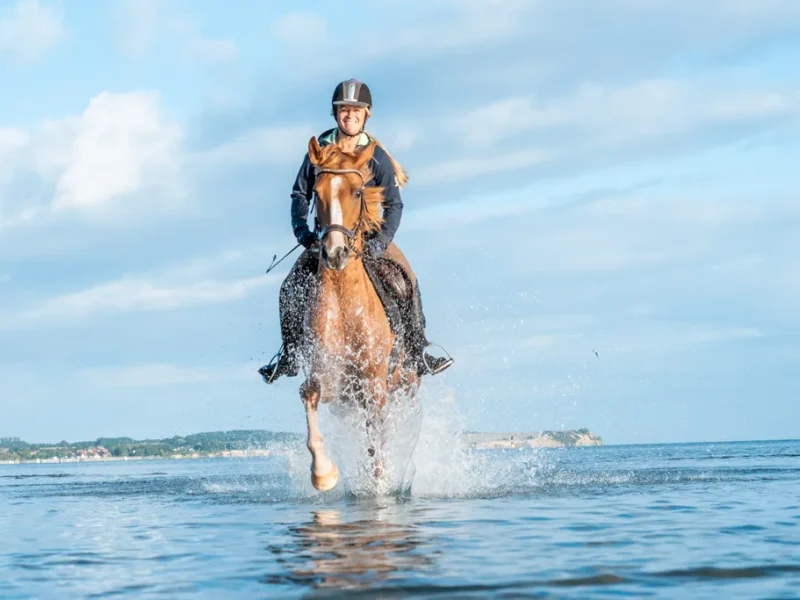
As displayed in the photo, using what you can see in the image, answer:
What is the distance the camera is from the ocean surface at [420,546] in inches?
273

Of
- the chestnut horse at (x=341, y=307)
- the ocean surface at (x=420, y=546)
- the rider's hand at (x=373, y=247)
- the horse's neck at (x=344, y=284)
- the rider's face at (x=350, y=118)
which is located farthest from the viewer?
the rider's face at (x=350, y=118)

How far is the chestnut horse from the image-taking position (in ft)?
40.4

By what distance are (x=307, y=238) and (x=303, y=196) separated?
2.33 ft

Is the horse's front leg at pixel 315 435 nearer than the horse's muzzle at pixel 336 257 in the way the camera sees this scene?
No

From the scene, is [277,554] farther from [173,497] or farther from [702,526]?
[173,497]

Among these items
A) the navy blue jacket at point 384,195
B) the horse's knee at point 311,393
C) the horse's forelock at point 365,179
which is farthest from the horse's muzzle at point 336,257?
the navy blue jacket at point 384,195

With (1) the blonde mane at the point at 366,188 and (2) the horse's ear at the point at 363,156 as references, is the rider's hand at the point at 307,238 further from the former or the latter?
(2) the horse's ear at the point at 363,156

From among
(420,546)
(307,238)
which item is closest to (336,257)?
(307,238)

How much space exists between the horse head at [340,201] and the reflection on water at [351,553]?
9.75 ft

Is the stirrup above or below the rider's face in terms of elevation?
below

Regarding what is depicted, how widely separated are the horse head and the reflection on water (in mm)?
2972

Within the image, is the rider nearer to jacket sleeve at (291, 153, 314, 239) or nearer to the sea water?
jacket sleeve at (291, 153, 314, 239)

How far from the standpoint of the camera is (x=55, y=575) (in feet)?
27.1

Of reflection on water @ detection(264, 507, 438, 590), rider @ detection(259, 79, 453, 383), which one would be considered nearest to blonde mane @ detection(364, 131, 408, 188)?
rider @ detection(259, 79, 453, 383)
